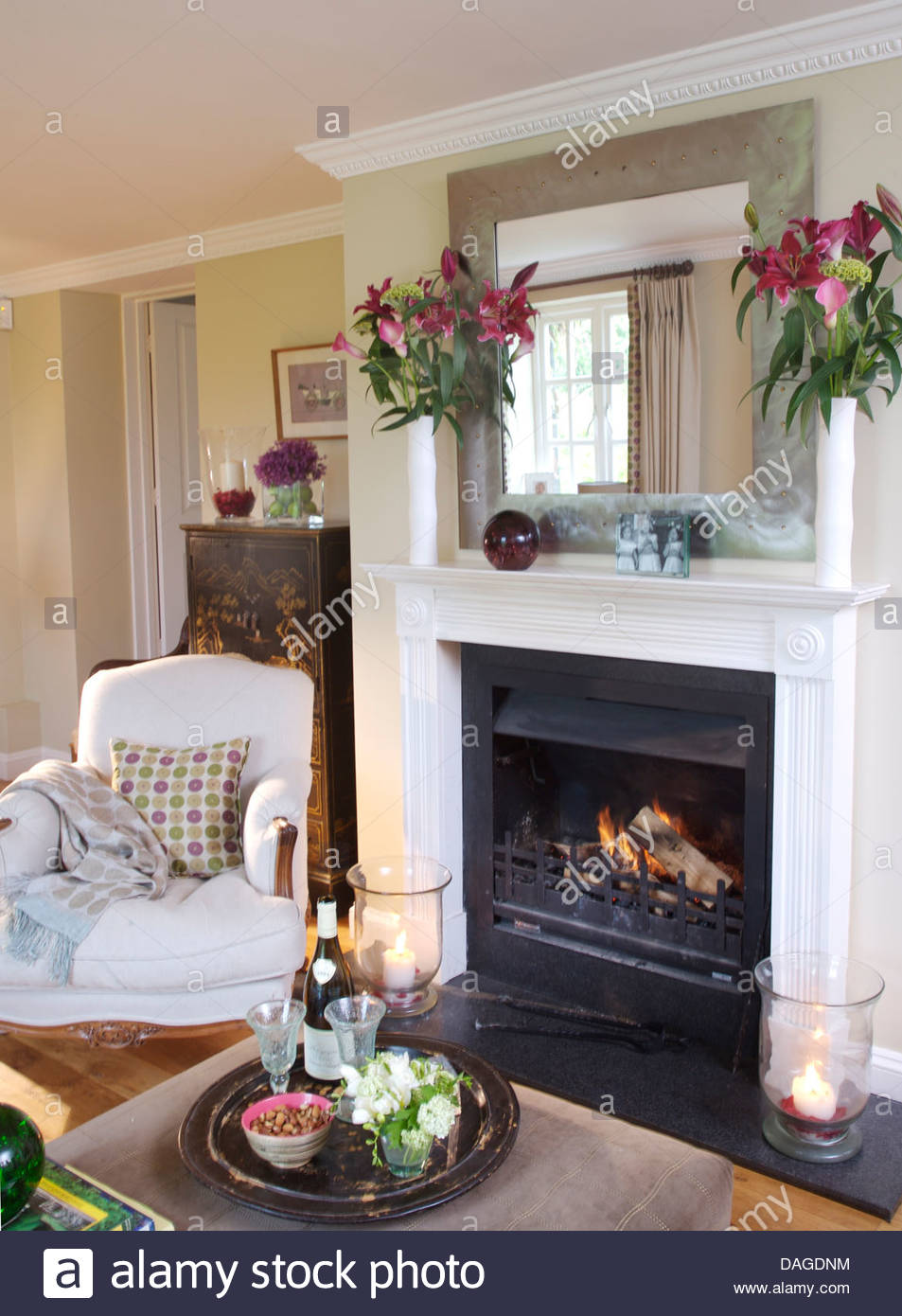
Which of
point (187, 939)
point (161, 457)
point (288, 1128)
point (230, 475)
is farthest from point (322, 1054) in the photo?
point (161, 457)

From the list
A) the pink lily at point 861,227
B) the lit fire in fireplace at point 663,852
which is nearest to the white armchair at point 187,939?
the lit fire in fireplace at point 663,852

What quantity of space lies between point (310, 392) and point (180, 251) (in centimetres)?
88

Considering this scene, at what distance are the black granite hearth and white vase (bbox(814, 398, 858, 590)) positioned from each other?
122 cm

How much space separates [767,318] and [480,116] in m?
1.01

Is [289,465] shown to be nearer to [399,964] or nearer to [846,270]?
[399,964]

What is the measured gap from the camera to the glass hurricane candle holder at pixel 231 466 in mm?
4129

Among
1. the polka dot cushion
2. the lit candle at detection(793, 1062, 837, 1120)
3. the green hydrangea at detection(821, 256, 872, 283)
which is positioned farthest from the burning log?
the green hydrangea at detection(821, 256, 872, 283)

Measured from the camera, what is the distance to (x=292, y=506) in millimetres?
3998

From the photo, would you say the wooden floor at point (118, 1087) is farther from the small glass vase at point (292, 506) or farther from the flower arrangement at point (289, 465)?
the flower arrangement at point (289, 465)

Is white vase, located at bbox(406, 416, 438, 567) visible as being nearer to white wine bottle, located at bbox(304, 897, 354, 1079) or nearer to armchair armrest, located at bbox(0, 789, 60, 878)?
armchair armrest, located at bbox(0, 789, 60, 878)

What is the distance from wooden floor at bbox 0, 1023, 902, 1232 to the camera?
7.68ft

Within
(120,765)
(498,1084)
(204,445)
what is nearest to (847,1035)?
(498,1084)

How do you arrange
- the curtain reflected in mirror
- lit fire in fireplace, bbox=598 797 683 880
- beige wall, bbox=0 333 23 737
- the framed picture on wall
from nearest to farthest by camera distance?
the curtain reflected in mirror, lit fire in fireplace, bbox=598 797 683 880, the framed picture on wall, beige wall, bbox=0 333 23 737

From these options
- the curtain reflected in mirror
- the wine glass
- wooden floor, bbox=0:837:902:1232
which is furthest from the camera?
the curtain reflected in mirror
